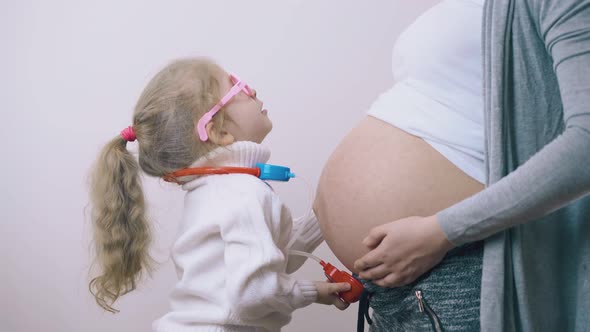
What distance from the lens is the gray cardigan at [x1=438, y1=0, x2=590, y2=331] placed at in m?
0.69

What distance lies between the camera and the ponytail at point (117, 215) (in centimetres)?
114

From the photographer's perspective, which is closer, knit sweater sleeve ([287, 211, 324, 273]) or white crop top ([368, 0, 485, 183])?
white crop top ([368, 0, 485, 183])

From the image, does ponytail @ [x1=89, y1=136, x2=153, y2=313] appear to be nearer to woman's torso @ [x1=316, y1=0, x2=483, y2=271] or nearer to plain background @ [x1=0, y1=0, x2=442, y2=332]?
plain background @ [x1=0, y1=0, x2=442, y2=332]

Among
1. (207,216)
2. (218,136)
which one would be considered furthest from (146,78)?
(207,216)

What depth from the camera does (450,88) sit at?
2.74 feet

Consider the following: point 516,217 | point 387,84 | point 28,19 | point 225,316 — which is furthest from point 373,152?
point 28,19

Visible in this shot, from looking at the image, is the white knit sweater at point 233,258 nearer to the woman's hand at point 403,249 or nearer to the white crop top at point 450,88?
the woman's hand at point 403,249

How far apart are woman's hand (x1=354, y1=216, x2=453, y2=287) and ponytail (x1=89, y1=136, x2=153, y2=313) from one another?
1.84 ft

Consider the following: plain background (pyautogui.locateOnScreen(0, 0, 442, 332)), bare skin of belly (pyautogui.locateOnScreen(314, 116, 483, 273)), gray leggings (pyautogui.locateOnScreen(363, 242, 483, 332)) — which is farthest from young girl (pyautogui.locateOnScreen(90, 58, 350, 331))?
plain background (pyautogui.locateOnScreen(0, 0, 442, 332))

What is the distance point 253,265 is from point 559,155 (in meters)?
0.53

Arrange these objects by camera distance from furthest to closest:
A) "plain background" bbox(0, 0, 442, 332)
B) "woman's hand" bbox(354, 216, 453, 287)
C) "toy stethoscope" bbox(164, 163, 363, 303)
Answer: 1. "plain background" bbox(0, 0, 442, 332)
2. "toy stethoscope" bbox(164, 163, 363, 303)
3. "woman's hand" bbox(354, 216, 453, 287)

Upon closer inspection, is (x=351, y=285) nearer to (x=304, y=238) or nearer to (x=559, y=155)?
(x=304, y=238)

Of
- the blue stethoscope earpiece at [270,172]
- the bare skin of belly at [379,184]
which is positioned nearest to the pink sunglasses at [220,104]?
the blue stethoscope earpiece at [270,172]

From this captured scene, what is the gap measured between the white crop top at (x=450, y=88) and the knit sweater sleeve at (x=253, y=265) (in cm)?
31
